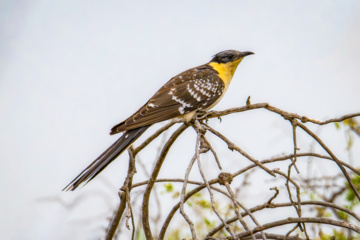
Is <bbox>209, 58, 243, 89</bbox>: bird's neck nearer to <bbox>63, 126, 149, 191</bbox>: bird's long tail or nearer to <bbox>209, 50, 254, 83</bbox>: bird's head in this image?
<bbox>209, 50, 254, 83</bbox>: bird's head

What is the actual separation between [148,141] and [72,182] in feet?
1.42

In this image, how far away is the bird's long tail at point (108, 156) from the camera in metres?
2.44

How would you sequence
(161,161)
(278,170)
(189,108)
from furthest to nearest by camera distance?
1. (189,108)
2. (161,161)
3. (278,170)

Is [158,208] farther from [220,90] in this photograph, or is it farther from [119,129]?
[220,90]

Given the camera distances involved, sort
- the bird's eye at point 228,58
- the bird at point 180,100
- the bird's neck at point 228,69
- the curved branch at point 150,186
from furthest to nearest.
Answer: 1. the bird's eye at point 228,58
2. the bird's neck at point 228,69
3. the bird at point 180,100
4. the curved branch at point 150,186

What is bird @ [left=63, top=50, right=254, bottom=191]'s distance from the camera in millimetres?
2771

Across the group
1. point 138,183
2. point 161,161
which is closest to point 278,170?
point 161,161

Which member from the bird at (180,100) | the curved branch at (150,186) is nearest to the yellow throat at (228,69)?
the bird at (180,100)

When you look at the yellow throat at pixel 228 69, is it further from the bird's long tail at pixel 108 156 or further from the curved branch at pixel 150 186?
the curved branch at pixel 150 186

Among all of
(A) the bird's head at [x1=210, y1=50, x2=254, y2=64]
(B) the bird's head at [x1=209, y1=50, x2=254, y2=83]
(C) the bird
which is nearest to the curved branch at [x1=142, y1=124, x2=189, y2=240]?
(C) the bird

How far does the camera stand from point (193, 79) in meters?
4.11

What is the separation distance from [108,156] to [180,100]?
115cm

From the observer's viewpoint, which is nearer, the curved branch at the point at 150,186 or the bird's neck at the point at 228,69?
the curved branch at the point at 150,186

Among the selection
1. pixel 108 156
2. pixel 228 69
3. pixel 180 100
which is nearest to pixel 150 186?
pixel 108 156
